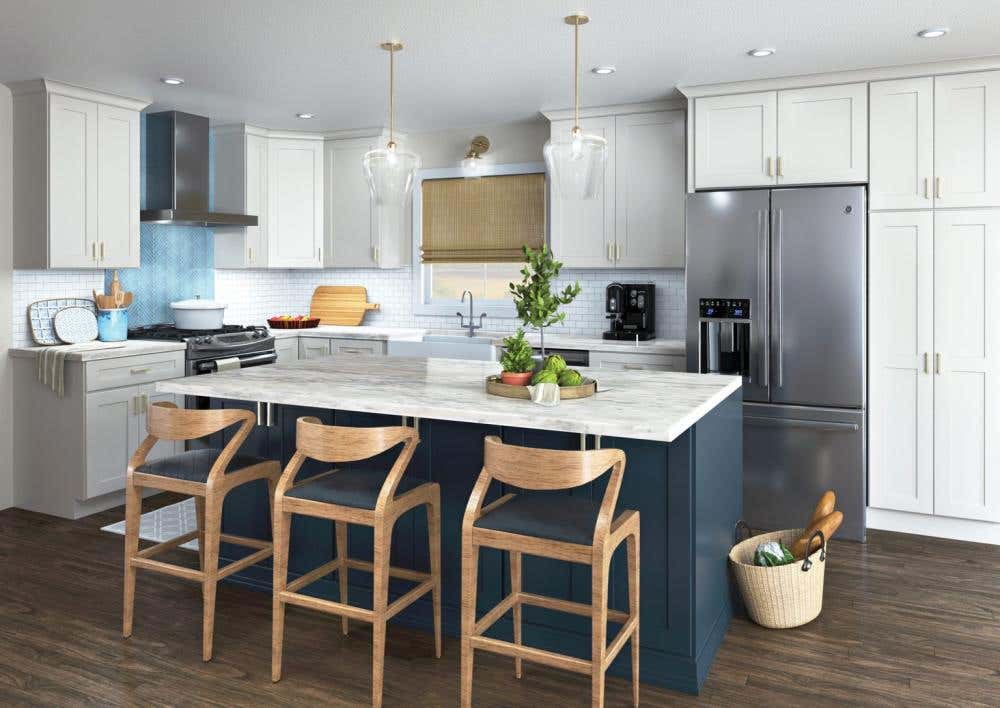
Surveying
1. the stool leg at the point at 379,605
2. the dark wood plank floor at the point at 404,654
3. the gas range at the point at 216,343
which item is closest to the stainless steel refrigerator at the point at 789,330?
the dark wood plank floor at the point at 404,654

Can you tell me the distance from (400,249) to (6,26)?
3.27 metres

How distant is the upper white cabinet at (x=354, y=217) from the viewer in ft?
21.4

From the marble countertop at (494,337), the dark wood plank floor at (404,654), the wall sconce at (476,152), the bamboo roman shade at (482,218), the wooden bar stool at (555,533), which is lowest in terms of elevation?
the dark wood plank floor at (404,654)

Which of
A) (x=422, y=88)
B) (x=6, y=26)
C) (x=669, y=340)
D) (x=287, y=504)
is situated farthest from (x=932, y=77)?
(x=6, y=26)

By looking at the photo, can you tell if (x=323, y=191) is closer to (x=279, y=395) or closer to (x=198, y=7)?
(x=198, y=7)

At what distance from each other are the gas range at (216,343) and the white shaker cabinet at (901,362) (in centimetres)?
405

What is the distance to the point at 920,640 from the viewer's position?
3.27 m

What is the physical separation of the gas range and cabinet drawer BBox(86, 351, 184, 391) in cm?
11

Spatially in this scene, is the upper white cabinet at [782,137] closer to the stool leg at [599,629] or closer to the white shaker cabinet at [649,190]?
the white shaker cabinet at [649,190]

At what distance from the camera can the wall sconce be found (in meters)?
6.38

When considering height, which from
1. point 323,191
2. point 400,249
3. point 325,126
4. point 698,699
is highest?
point 325,126

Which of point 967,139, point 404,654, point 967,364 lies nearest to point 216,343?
point 404,654

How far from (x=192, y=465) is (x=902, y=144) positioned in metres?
3.94

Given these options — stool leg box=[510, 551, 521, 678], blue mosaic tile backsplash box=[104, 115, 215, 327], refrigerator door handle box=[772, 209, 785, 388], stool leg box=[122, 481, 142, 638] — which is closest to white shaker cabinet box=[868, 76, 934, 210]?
refrigerator door handle box=[772, 209, 785, 388]
